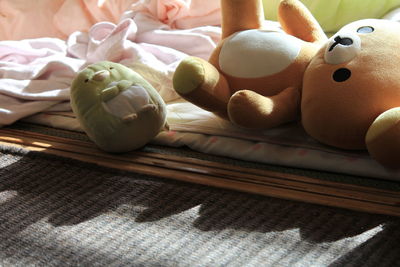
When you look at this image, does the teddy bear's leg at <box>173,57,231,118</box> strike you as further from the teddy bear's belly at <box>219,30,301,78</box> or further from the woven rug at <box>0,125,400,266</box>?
the woven rug at <box>0,125,400,266</box>

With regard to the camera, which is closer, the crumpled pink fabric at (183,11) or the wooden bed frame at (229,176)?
the wooden bed frame at (229,176)

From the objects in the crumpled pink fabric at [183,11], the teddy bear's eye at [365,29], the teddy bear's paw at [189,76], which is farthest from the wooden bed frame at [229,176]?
the crumpled pink fabric at [183,11]

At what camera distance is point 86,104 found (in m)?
1.09

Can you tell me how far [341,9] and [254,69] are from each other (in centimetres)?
46

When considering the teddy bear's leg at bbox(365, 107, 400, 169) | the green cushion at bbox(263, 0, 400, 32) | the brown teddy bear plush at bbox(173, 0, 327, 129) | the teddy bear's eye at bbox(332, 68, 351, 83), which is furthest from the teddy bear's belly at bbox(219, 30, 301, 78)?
the green cushion at bbox(263, 0, 400, 32)

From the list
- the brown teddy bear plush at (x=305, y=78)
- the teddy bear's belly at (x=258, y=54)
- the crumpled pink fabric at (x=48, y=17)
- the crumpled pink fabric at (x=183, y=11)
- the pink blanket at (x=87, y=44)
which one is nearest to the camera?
the brown teddy bear plush at (x=305, y=78)

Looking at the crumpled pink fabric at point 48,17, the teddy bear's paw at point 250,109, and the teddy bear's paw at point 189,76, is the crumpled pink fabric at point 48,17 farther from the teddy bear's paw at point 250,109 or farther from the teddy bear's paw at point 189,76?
the teddy bear's paw at point 250,109

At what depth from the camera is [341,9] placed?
1.42 meters

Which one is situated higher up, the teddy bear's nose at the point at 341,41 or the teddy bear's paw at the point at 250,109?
the teddy bear's nose at the point at 341,41

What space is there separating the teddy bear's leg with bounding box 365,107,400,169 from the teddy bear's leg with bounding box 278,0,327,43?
0.28 meters

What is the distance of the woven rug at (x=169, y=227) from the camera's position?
822 mm

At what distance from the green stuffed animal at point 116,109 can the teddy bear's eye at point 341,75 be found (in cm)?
33

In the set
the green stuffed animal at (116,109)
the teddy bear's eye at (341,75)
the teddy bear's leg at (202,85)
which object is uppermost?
the teddy bear's eye at (341,75)

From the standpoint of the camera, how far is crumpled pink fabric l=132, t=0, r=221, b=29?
147 cm
